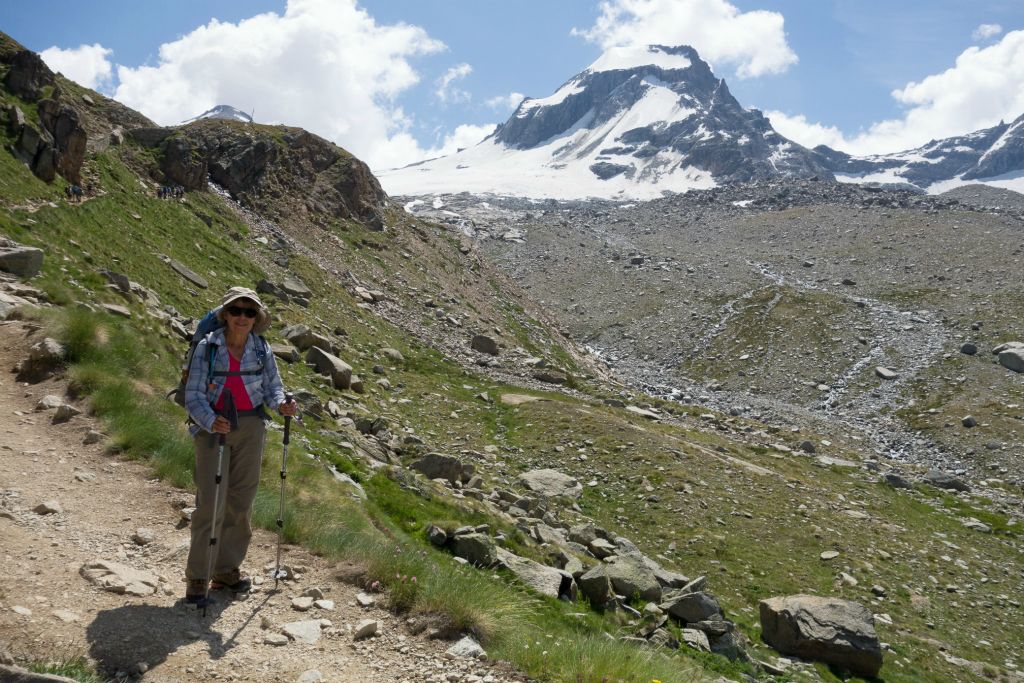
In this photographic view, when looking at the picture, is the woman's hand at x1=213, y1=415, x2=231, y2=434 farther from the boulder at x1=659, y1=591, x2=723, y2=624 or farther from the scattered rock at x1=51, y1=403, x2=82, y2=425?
the boulder at x1=659, y1=591, x2=723, y2=624

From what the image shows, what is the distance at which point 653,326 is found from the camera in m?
69.9

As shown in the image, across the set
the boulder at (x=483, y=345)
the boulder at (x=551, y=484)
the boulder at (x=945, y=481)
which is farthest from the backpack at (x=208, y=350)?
the boulder at (x=945, y=481)

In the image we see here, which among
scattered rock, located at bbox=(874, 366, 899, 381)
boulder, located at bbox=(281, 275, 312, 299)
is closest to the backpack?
boulder, located at bbox=(281, 275, 312, 299)

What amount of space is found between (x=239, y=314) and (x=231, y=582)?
3038 millimetres

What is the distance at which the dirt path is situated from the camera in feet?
19.2

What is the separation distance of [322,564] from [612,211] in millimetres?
152294

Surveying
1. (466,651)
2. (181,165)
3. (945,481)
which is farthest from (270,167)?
(945,481)

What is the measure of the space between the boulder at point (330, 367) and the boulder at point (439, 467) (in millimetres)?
7427

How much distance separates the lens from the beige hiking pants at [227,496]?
6965mm

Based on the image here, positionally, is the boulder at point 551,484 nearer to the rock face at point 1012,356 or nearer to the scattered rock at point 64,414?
the scattered rock at point 64,414

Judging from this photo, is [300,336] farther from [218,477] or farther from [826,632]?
[826,632]

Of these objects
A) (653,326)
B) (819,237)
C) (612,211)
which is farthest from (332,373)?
(612,211)

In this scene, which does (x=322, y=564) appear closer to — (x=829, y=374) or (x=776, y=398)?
(x=776, y=398)

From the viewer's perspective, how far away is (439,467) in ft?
61.0
